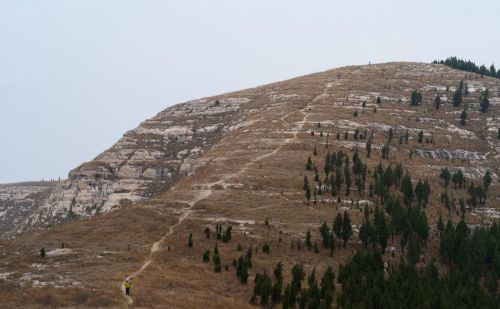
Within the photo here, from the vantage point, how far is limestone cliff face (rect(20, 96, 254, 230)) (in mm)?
136500

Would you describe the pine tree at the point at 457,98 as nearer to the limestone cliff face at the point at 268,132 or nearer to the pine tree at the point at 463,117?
the limestone cliff face at the point at 268,132

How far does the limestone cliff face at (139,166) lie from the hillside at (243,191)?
49cm

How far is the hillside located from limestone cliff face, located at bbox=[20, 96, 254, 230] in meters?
0.49

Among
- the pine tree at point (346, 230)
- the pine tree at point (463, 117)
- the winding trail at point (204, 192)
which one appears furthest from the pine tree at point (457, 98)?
the pine tree at point (346, 230)

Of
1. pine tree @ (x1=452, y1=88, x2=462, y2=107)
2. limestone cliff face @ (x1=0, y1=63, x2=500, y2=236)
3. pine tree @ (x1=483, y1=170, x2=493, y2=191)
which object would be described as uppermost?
pine tree @ (x1=452, y1=88, x2=462, y2=107)

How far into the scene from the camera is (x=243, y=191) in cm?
9744

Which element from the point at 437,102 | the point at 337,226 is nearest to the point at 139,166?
the point at 337,226

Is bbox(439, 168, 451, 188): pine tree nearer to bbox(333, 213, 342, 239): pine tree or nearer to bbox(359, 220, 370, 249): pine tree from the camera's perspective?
bbox(359, 220, 370, 249): pine tree

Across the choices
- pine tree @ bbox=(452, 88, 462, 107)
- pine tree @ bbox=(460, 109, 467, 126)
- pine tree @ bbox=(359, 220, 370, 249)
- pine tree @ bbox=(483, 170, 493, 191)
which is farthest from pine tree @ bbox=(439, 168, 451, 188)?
pine tree @ bbox=(452, 88, 462, 107)

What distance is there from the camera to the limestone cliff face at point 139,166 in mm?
136500

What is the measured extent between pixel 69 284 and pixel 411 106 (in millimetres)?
137487

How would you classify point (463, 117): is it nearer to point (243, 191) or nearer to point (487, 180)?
point (487, 180)

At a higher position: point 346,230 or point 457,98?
point 457,98

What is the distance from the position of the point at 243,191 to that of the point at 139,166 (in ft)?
197
